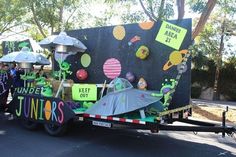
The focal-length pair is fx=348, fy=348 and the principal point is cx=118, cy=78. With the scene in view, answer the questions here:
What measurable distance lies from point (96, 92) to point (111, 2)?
7.04 m

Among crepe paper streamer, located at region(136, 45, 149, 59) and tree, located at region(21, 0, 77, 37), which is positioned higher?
tree, located at region(21, 0, 77, 37)

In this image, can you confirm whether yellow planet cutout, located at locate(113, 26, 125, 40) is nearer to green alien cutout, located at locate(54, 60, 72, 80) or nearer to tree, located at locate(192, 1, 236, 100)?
green alien cutout, located at locate(54, 60, 72, 80)

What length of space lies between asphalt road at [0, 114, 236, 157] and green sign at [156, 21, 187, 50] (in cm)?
220

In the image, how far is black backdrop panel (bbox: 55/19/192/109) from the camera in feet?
24.8

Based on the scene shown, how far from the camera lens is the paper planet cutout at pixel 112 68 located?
880cm

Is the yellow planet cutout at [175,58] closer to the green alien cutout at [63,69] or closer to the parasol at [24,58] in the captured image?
the green alien cutout at [63,69]

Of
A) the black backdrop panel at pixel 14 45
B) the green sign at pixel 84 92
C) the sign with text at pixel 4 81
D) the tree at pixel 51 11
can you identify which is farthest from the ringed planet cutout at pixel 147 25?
the tree at pixel 51 11

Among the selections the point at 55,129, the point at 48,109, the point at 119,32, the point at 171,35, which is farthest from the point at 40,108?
the point at 171,35

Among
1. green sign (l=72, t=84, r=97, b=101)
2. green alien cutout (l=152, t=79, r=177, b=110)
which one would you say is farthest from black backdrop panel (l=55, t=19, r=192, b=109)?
green sign (l=72, t=84, r=97, b=101)

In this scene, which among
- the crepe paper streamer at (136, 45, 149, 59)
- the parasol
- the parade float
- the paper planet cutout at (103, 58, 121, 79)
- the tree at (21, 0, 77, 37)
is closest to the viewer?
the parade float

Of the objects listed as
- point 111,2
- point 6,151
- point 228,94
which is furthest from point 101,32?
point 228,94

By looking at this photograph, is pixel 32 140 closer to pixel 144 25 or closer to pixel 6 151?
pixel 6 151

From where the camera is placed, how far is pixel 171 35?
24.6 feet

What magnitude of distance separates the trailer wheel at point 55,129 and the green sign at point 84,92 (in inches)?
31.5
